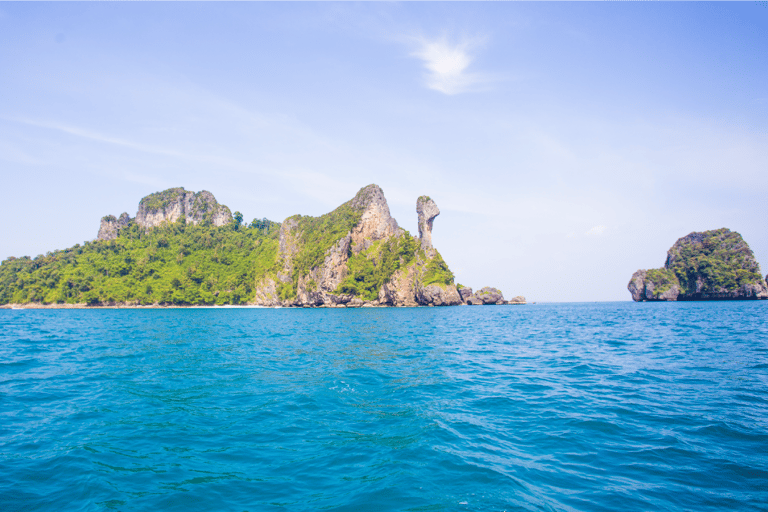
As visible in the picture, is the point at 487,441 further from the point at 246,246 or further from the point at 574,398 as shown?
the point at 246,246

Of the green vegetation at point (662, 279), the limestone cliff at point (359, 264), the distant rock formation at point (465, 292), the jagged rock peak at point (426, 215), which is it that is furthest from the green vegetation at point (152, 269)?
the green vegetation at point (662, 279)

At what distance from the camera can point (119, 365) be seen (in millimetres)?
16516

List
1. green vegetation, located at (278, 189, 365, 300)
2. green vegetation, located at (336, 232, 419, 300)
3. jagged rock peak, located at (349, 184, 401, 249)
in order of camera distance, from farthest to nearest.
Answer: jagged rock peak, located at (349, 184, 401, 249)
green vegetation, located at (278, 189, 365, 300)
green vegetation, located at (336, 232, 419, 300)

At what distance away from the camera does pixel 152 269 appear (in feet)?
505

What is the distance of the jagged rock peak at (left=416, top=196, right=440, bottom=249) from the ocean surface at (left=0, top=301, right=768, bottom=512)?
133214mm

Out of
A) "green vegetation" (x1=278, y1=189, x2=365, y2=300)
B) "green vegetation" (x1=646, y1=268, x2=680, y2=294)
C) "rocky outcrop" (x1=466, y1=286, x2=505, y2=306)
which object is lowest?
"rocky outcrop" (x1=466, y1=286, x2=505, y2=306)

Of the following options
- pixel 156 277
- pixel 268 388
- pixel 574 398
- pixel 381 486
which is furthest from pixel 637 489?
pixel 156 277

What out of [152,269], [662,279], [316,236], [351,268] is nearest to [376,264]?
[351,268]

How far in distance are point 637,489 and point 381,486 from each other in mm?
4439

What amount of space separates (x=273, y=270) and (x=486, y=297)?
9235 centimetres

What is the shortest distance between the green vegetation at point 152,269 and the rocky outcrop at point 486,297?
86294 millimetres

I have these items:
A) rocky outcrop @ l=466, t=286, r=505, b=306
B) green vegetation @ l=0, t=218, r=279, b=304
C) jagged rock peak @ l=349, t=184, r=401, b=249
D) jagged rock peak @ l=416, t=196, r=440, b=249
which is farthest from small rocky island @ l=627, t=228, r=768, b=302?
green vegetation @ l=0, t=218, r=279, b=304

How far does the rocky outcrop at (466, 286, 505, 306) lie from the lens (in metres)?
147

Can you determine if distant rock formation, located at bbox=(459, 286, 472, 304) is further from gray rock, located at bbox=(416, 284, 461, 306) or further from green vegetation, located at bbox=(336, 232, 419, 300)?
green vegetation, located at bbox=(336, 232, 419, 300)
